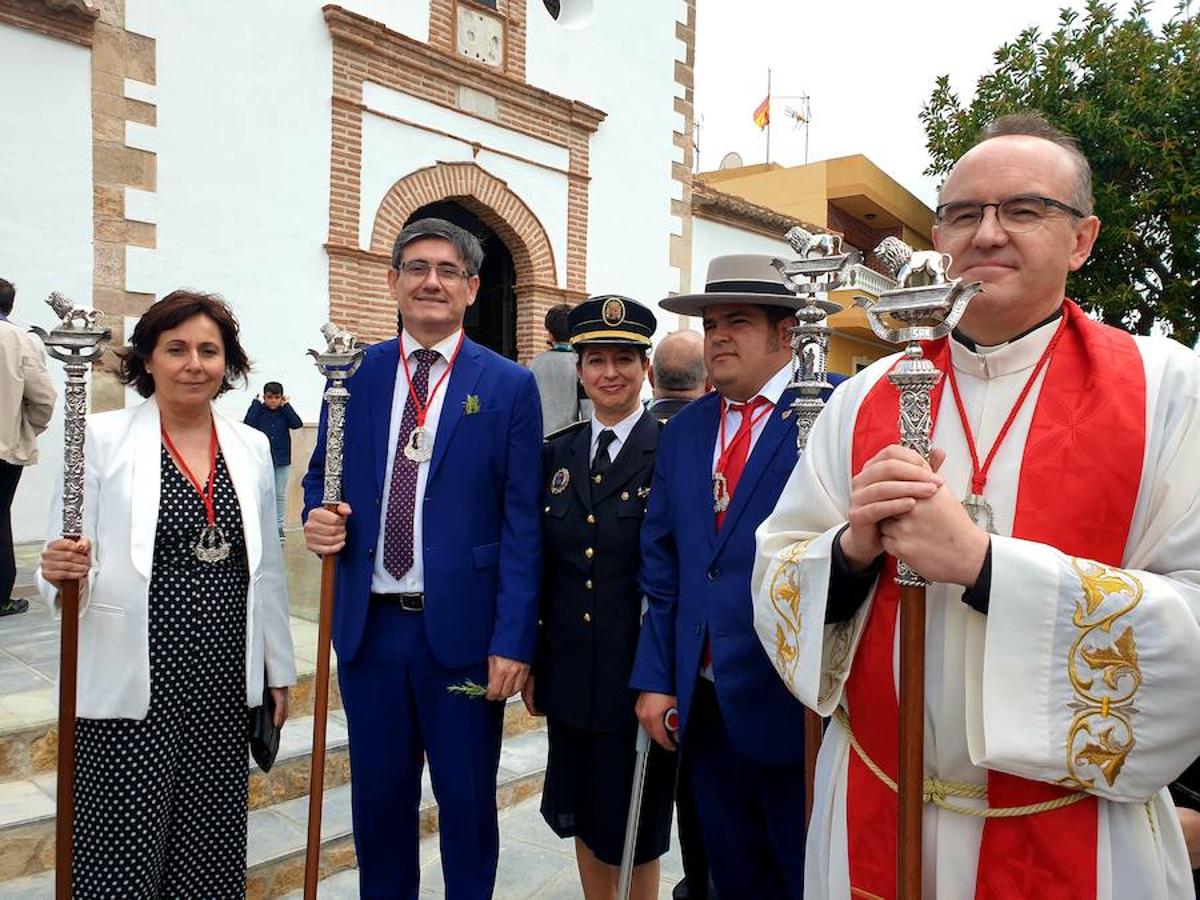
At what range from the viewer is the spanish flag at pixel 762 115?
70.8 ft

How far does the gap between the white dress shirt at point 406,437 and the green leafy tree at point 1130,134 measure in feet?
35.0

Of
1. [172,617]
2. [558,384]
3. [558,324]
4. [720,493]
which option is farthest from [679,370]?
[558,324]

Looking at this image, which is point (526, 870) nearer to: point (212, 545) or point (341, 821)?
point (341, 821)

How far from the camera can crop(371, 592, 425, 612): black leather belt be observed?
2518 mm

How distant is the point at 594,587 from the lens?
2643 millimetres

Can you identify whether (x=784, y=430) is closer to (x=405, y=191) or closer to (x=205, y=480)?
(x=205, y=480)

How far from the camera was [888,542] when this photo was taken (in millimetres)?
1369

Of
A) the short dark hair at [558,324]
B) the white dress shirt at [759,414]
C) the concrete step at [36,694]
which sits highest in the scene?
the short dark hair at [558,324]

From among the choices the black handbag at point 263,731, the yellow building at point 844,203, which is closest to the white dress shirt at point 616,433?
the black handbag at point 263,731

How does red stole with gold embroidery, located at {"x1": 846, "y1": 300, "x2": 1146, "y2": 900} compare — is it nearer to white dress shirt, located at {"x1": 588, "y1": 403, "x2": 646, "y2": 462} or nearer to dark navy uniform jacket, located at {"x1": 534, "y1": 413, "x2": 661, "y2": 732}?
dark navy uniform jacket, located at {"x1": 534, "y1": 413, "x2": 661, "y2": 732}

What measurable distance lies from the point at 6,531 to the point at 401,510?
3495mm

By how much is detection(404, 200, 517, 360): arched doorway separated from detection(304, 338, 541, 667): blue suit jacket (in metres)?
6.70

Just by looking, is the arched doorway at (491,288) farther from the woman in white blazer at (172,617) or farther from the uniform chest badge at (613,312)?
the woman in white blazer at (172,617)

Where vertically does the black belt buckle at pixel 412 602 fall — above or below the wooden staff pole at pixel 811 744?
→ above
